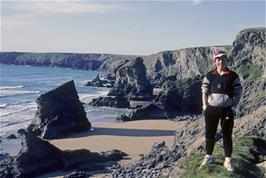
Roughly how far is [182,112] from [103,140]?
23.6 metres

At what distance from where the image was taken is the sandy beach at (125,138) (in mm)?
Result: 39763

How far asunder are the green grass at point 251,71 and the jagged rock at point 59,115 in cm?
1944

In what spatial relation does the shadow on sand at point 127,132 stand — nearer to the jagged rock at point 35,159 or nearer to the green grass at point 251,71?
the green grass at point 251,71

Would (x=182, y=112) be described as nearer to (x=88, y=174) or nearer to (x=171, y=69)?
(x=88, y=174)

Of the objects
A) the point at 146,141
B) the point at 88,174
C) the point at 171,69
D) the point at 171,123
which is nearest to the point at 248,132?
the point at 88,174

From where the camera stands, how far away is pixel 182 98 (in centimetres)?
6756

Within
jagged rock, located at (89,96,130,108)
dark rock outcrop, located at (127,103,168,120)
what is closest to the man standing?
dark rock outcrop, located at (127,103,168,120)

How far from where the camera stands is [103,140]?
44.0 m

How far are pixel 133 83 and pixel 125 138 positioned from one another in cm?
4389

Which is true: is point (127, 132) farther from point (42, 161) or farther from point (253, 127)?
point (253, 127)

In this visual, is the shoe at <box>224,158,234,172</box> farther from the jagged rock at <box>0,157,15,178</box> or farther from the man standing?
the jagged rock at <box>0,157,15,178</box>

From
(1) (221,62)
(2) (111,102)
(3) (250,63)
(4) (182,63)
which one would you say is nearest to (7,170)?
(1) (221,62)

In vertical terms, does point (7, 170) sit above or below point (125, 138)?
above

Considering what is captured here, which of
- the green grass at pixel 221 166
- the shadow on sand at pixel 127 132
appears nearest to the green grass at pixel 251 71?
the shadow on sand at pixel 127 132
